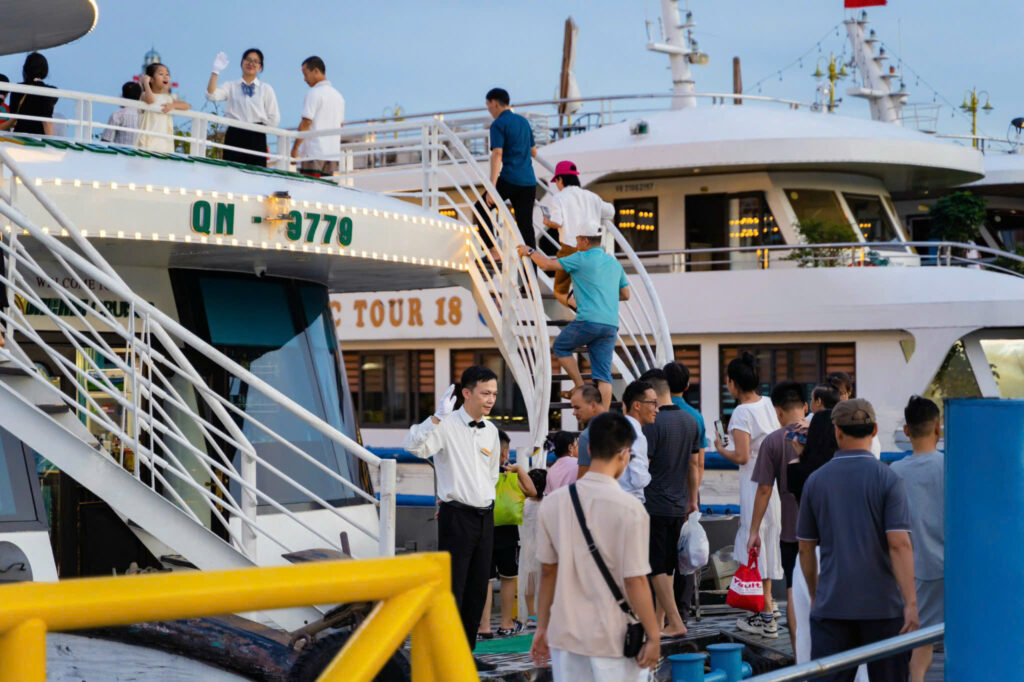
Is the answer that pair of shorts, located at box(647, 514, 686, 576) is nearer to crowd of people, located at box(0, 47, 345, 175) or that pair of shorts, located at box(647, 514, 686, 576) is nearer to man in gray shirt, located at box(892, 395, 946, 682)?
man in gray shirt, located at box(892, 395, 946, 682)

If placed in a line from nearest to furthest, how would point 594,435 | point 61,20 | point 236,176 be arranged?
1. point 594,435
2. point 61,20
3. point 236,176

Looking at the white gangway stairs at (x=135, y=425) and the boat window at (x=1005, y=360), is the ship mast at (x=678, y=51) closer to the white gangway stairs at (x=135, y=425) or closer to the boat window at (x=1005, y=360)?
the boat window at (x=1005, y=360)

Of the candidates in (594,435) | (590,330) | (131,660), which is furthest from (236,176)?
(131,660)

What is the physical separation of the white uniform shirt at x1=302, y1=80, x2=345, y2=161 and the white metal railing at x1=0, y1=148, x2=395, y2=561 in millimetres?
2762

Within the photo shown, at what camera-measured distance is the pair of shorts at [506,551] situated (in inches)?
363

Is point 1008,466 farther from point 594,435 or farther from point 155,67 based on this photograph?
point 155,67

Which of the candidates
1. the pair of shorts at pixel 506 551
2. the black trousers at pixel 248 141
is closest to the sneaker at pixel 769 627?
the pair of shorts at pixel 506 551

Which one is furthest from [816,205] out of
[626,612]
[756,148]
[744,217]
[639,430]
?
[626,612]

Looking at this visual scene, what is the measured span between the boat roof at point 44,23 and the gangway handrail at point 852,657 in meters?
5.86

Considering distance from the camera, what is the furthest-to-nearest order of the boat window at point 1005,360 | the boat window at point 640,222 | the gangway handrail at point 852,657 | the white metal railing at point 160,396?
the boat window at point 640,222
the boat window at point 1005,360
the white metal railing at point 160,396
the gangway handrail at point 852,657

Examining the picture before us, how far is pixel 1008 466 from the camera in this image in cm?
421

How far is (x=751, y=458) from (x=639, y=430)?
167 centimetres

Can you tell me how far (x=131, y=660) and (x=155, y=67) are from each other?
31.3 feet

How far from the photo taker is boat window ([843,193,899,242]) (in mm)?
19844
